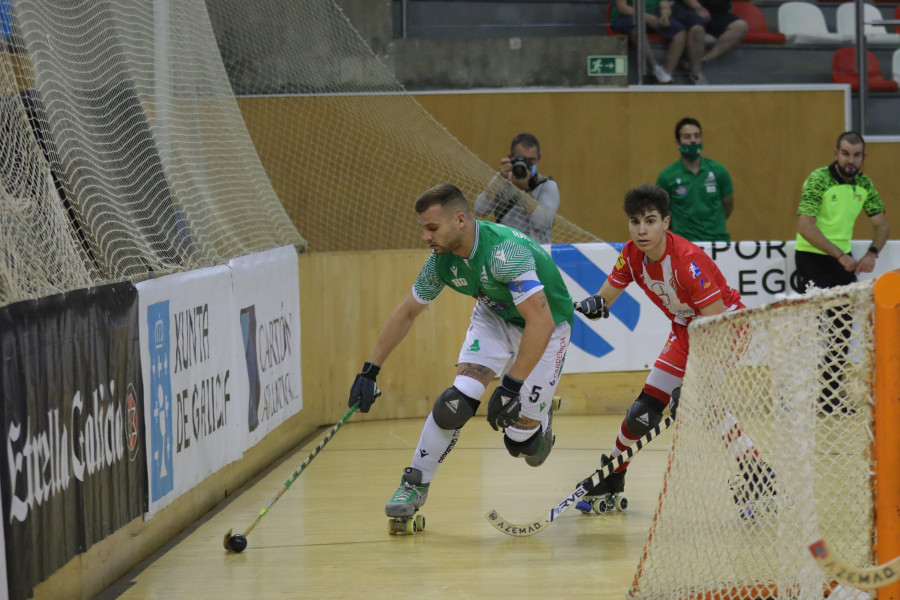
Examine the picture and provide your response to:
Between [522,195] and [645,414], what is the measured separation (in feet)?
10.1

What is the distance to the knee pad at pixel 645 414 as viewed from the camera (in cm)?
544

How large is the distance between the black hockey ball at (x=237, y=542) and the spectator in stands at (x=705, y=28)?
766 centimetres

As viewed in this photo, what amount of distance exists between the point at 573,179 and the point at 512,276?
6.03 metres

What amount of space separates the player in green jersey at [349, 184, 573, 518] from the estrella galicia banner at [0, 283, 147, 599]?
1234mm

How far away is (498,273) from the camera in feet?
16.3

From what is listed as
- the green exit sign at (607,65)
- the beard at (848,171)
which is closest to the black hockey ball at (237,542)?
the beard at (848,171)

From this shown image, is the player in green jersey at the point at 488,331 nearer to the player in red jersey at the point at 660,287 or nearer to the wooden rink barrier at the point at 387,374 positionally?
the player in red jersey at the point at 660,287

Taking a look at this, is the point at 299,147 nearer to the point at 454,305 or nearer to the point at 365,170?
the point at 365,170

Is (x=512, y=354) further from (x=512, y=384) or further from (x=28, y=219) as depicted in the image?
(x=28, y=219)

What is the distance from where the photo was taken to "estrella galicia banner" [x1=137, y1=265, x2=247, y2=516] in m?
4.70

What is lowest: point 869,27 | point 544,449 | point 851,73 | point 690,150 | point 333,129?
point 544,449

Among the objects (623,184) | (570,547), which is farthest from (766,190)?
(570,547)

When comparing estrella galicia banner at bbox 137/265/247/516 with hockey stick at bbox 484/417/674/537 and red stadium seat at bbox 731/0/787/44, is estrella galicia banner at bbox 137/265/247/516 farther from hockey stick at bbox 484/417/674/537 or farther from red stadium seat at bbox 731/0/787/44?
red stadium seat at bbox 731/0/787/44

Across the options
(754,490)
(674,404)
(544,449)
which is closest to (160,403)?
(544,449)
